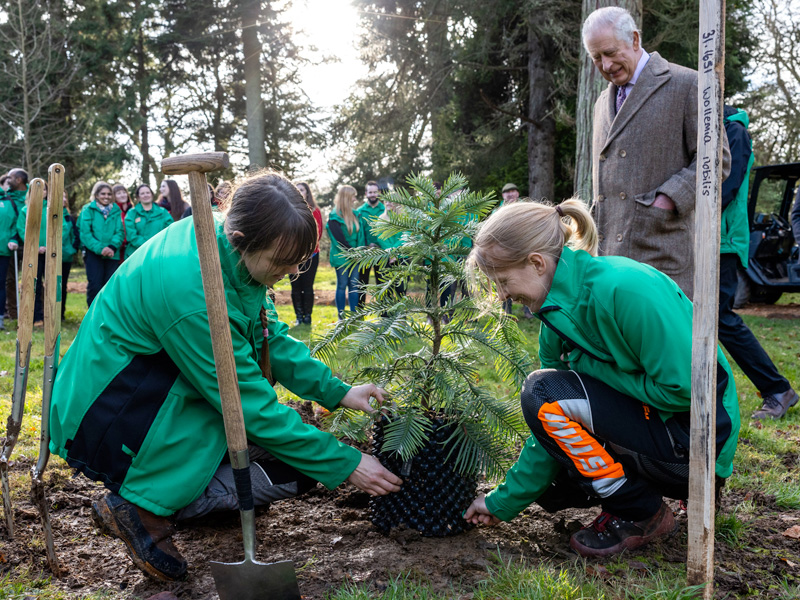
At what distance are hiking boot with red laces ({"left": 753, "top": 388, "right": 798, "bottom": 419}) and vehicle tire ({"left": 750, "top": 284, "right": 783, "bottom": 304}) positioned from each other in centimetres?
745

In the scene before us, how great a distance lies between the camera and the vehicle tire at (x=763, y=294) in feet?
34.8

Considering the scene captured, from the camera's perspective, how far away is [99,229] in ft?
27.4

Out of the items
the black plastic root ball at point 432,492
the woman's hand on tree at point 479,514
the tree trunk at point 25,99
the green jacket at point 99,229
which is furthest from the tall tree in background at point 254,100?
the woman's hand on tree at point 479,514

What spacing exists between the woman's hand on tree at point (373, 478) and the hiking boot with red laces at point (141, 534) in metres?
0.66

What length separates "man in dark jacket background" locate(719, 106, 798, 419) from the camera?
362cm

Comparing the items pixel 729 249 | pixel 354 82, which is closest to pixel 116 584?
pixel 729 249

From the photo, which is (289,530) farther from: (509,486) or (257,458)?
(509,486)

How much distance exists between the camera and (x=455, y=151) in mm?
12484

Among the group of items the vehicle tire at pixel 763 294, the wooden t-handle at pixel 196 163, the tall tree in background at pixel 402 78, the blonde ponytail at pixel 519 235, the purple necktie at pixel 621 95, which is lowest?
the vehicle tire at pixel 763 294

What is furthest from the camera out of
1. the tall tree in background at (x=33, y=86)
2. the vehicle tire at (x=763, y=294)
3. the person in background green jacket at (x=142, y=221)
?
the tall tree in background at (x=33, y=86)

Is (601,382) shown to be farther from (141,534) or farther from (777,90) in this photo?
(777,90)

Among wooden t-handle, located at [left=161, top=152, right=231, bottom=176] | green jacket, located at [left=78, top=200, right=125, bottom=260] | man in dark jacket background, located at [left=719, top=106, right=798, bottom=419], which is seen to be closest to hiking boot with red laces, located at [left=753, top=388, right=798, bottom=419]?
man in dark jacket background, located at [left=719, top=106, right=798, bottom=419]

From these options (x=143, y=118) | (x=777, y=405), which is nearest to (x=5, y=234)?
(x=777, y=405)

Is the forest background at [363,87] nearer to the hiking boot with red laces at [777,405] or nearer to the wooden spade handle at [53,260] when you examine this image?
the hiking boot with red laces at [777,405]
